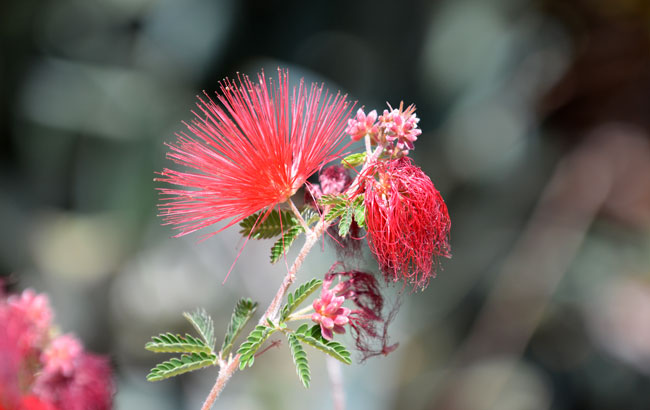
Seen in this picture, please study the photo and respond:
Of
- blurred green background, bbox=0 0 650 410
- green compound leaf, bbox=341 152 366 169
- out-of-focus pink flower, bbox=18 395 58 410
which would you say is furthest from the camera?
blurred green background, bbox=0 0 650 410

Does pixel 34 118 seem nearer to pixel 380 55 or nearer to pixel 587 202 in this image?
pixel 380 55

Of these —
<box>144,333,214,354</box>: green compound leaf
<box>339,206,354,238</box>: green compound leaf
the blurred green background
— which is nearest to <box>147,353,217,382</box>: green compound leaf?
<box>144,333,214,354</box>: green compound leaf

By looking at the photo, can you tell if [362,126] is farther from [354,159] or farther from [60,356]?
[60,356]

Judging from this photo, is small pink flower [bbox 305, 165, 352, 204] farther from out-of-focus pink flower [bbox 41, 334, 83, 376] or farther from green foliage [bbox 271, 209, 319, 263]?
out-of-focus pink flower [bbox 41, 334, 83, 376]

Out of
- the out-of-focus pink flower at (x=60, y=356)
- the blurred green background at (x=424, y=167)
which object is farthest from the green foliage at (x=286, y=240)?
the blurred green background at (x=424, y=167)

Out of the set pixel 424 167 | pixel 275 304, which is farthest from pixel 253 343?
pixel 424 167

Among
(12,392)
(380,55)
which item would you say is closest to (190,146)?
(12,392)
